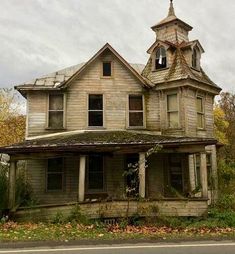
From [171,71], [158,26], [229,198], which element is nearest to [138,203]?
[229,198]

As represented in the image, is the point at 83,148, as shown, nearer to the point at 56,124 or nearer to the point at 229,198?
the point at 56,124

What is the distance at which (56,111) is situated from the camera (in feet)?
69.8

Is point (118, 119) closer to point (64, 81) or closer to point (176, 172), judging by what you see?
point (64, 81)

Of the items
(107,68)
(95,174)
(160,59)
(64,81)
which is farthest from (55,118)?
(160,59)

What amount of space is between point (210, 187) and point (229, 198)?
2.83m

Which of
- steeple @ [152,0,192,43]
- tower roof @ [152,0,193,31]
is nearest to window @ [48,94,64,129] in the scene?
steeple @ [152,0,192,43]

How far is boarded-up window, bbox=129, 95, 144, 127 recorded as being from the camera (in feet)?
70.3

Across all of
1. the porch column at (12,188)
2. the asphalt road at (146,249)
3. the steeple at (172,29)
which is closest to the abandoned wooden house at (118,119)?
the steeple at (172,29)

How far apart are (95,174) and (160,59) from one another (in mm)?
7818

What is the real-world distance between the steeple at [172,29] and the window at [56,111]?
7601mm

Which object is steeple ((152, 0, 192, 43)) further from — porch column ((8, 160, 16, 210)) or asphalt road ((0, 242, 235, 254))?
asphalt road ((0, 242, 235, 254))

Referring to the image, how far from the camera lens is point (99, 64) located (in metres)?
21.7

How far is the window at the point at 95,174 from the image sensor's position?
67.5 ft

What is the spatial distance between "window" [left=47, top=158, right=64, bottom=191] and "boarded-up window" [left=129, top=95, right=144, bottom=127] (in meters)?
4.48
